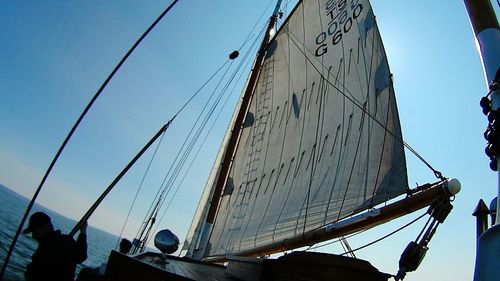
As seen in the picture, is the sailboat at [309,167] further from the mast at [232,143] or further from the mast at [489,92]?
the mast at [489,92]

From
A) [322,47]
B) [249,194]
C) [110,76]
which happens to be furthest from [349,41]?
[110,76]

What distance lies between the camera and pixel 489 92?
123 inches

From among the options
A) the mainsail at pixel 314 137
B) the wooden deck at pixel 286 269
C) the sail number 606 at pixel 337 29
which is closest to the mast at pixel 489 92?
the wooden deck at pixel 286 269

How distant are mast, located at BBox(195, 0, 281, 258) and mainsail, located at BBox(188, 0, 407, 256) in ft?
1.31

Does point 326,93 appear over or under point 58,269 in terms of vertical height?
over

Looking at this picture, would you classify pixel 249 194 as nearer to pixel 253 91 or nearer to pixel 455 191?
pixel 253 91

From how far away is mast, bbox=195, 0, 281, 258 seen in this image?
1133 cm

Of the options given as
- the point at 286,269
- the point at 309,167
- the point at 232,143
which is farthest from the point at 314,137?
the point at 286,269

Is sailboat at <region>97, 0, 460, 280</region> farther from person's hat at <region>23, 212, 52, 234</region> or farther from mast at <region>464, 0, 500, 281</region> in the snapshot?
person's hat at <region>23, 212, 52, 234</region>

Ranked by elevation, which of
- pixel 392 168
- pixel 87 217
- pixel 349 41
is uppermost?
pixel 349 41

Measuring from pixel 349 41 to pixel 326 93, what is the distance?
1939mm

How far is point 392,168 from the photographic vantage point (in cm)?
714

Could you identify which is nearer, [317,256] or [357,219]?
[317,256]

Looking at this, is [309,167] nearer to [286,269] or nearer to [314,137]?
[314,137]
